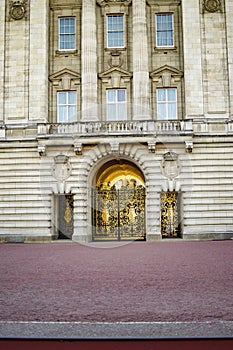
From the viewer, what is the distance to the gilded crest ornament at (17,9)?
92.5 ft

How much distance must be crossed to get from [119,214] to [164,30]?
38.9ft

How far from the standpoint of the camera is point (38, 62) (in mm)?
27312

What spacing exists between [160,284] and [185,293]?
1226mm

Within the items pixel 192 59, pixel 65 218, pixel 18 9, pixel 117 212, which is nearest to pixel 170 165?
pixel 117 212

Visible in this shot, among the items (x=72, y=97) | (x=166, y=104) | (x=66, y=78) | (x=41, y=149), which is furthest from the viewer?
(x=72, y=97)

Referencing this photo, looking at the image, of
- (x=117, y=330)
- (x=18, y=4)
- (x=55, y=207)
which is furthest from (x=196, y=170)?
(x=117, y=330)

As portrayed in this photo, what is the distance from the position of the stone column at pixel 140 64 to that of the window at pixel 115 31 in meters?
1.22

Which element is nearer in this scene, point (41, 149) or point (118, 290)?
point (118, 290)

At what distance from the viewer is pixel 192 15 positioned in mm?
27156

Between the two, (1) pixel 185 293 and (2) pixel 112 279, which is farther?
(2) pixel 112 279

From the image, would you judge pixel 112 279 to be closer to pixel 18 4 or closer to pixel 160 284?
pixel 160 284

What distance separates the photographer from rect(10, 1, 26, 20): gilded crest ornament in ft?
92.5

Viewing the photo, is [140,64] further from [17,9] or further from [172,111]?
[17,9]

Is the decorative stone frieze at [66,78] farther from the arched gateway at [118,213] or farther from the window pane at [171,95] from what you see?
the arched gateway at [118,213]
